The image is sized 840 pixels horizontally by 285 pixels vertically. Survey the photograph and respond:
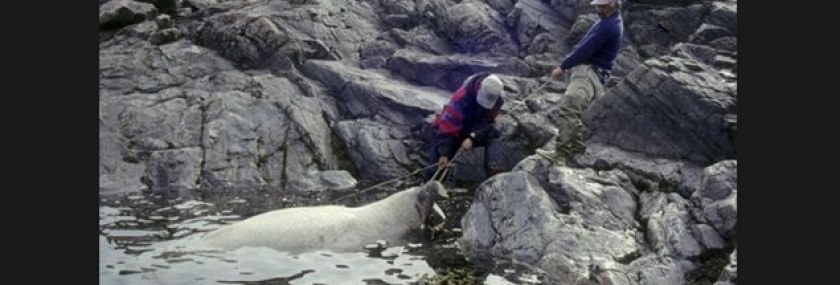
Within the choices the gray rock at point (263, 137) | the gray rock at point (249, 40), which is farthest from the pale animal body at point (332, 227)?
the gray rock at point (249, 40)

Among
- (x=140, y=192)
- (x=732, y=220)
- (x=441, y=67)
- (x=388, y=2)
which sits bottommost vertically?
(x=140, y=192)

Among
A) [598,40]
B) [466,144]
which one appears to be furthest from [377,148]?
[598,40]

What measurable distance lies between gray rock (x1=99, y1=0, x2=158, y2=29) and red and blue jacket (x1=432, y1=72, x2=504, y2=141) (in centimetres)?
1208

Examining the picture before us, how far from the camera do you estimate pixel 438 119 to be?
16891 mm

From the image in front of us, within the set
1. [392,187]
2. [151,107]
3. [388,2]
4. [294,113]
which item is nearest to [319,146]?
[294,113]

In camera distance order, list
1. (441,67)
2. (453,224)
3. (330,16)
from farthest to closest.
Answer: (330,16)
(441,67)
(453,224)

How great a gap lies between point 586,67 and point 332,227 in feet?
21.2

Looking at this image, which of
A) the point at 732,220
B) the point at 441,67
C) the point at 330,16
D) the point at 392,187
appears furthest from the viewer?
the point at 330,16

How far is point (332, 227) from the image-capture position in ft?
42.4

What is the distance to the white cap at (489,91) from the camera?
50.7 feet

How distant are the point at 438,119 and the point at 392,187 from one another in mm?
1989

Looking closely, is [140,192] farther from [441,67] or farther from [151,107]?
[441,67]

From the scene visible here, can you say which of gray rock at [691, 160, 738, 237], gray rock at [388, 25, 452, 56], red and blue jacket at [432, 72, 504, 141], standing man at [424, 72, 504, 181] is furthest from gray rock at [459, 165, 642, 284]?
gray rock at [388, 25, 452, 56]

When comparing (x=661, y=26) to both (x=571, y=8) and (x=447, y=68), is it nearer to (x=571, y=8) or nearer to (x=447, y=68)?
(x=571, y=8)
